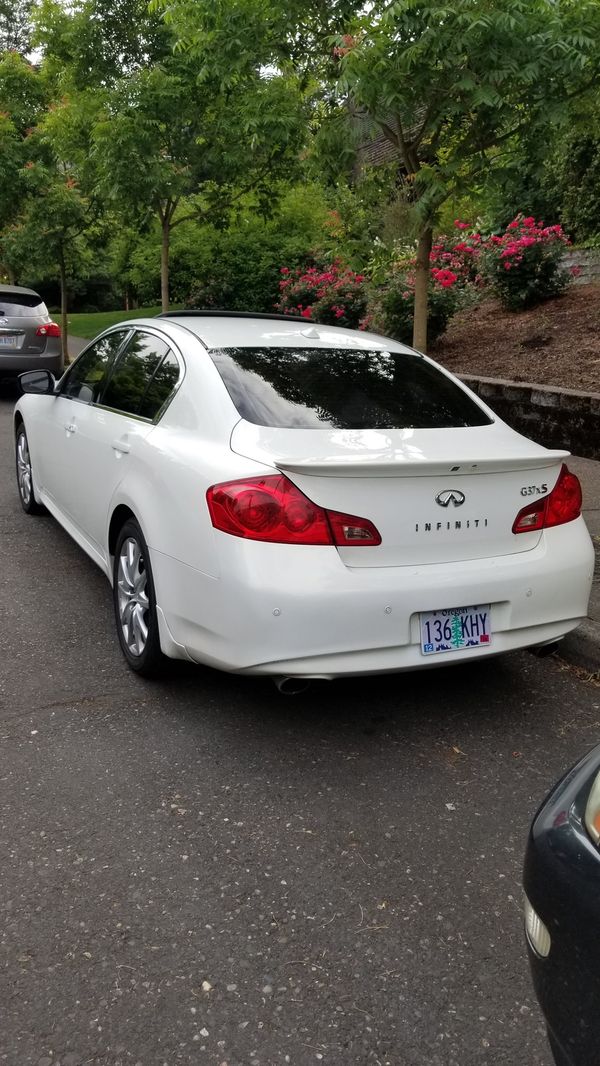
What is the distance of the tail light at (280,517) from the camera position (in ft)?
10.6

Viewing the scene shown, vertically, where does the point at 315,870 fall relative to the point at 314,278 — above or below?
below

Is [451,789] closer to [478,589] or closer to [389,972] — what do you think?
[478,589]

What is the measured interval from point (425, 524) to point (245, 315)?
2.02 m

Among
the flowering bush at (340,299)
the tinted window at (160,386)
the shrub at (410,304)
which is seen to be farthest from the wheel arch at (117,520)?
the flowering bush at (340,299)

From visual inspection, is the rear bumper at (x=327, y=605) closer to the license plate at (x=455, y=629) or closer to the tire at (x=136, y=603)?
the license plate at (x=455, y=629)

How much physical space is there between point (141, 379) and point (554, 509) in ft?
6.91

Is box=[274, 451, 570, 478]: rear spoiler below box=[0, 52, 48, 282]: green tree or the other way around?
→ below

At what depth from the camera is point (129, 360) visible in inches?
186

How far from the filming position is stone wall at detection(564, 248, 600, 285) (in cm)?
1229

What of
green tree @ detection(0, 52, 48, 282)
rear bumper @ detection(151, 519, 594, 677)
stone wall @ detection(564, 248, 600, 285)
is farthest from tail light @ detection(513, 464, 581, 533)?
green tree @ detection(0, 52, 48, 282)

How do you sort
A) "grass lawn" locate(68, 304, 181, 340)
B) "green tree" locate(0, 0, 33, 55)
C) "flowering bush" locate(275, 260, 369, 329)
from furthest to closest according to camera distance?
1. "green tree" locate(0, 0, 33, 55)
2. "grass lawn" locate(68, 304, 181, 340)
3. "flowering bush" locate(275, 260, 369, 329)

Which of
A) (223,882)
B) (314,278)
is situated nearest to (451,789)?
(223,882)

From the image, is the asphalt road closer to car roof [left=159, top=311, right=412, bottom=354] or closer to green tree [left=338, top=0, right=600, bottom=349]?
car roof [left=159, top=311, right=412, bottom=354]

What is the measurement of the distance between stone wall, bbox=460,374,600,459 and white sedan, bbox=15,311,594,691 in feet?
13.8
